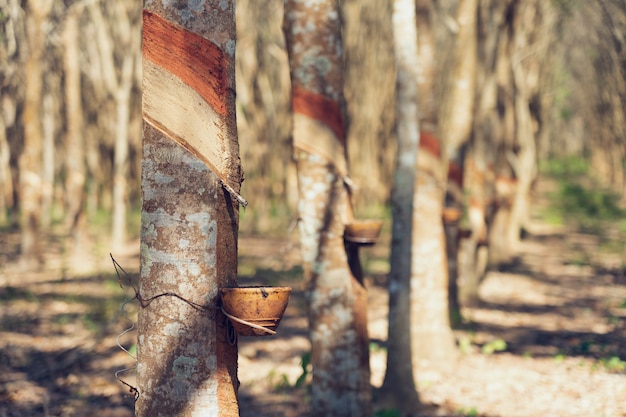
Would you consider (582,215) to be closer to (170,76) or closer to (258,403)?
(258,403)

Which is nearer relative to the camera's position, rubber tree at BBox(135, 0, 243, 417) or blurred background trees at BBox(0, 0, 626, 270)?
rubber tree at BBox(135, 0, 243, 417)

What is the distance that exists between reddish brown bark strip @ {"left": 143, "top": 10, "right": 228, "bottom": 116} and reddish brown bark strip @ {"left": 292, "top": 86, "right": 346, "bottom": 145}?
2099 mm

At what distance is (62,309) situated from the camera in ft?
31.7

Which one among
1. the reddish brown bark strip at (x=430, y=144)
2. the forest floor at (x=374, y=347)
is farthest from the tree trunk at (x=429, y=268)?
the forest floor at (x=374, y=347)

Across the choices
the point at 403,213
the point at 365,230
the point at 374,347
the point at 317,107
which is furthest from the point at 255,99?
the point at 365,230

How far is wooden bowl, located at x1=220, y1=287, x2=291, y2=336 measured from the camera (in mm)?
2500

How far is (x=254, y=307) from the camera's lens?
2547mm

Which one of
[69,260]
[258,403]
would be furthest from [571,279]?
[69,260]

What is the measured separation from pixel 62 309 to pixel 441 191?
5.47 metres

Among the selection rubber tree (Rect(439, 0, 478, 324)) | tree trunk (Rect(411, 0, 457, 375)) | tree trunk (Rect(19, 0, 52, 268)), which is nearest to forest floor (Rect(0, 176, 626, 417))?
tree trunk (Rect(411, 0, 457, 375))

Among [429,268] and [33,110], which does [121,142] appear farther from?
[429,268]

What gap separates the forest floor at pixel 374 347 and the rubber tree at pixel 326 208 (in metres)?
0.32

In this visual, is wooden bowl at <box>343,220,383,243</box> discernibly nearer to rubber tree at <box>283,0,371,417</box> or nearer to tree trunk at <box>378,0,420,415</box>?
rubber tree at <box>283,0,371,417</box>

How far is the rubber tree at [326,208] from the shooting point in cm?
462
